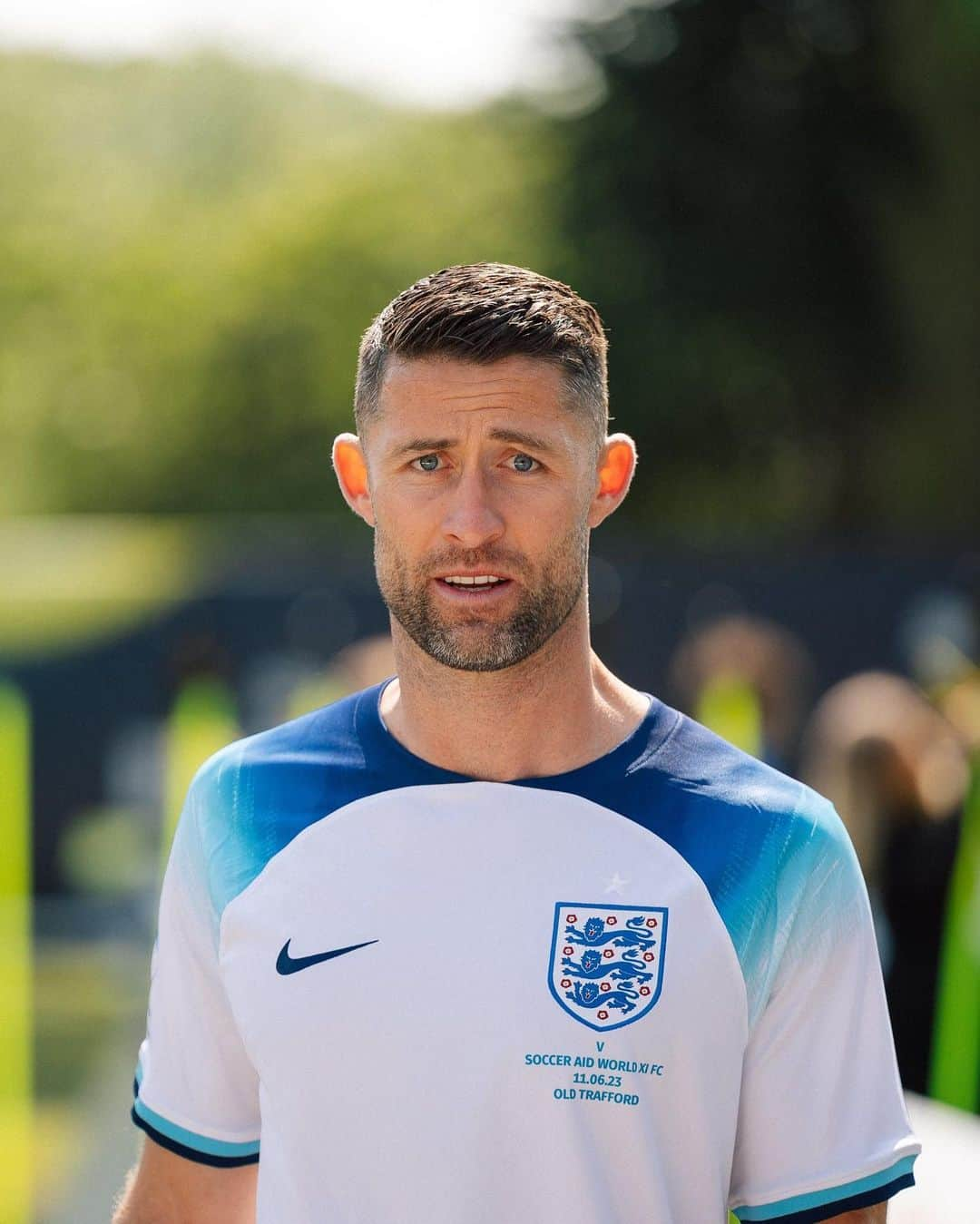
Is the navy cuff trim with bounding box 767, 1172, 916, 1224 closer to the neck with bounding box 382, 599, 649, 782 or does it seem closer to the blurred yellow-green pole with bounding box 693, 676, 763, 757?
the neck with bounding box 382, 599, 649, 782

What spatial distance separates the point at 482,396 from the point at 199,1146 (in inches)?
41.0

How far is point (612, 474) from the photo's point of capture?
235cm

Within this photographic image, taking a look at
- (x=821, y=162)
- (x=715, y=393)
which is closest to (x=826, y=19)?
(x=821, y=162)

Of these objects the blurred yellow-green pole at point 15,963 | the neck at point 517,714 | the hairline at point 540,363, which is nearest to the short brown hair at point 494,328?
the hairline at point 540,363

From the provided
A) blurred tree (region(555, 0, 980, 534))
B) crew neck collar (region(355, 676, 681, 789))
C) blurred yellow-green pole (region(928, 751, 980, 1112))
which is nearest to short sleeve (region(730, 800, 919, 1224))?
crew neck collar (region(355, 676, 681, 789))

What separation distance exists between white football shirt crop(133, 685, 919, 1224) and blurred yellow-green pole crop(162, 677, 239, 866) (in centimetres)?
736

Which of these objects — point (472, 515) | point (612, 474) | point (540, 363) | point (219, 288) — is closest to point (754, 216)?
point (219, 288)

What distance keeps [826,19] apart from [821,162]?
1.90 metres

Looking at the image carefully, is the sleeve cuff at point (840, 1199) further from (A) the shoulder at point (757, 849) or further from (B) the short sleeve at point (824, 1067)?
(A) the shoulder at point (757, 849)

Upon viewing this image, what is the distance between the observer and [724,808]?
2215 millimetres

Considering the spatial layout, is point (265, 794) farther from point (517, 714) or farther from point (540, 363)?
point (540, 363)

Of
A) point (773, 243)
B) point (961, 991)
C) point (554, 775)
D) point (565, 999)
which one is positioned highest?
point (773, 243)

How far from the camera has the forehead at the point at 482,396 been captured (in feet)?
7.22

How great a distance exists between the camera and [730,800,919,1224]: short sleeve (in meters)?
2.10
